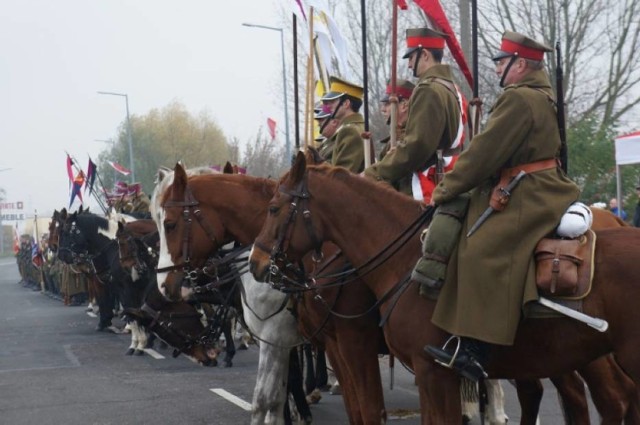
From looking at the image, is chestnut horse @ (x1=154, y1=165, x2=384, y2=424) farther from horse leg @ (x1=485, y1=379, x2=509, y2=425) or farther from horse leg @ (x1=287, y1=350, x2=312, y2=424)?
horse leg @ (x1=485, y1=379, x2=509, y2=425)

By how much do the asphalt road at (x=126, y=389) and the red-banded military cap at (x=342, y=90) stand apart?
304cm

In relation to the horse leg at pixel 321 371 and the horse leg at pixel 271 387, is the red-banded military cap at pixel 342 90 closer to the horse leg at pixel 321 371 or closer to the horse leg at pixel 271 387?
the horse leg at pixel 271 387

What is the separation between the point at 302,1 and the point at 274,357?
4405 millimetres

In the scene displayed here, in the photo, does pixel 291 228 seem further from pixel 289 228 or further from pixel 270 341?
pixel 270 341

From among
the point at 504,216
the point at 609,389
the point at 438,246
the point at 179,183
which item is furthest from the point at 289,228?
the point at 609,389

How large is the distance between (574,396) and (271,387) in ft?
8.00

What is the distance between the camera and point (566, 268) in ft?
16.9

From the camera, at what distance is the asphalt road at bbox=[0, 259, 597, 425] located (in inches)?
390

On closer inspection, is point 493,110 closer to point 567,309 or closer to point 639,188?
point 567,309

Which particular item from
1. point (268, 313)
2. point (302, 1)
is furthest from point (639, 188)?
point (268, 313)

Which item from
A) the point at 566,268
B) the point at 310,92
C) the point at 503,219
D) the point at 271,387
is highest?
the point at 310,92

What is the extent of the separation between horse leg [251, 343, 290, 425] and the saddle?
3.37 m

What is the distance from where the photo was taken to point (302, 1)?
1085 cm

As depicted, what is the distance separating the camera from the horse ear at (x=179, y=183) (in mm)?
7875
